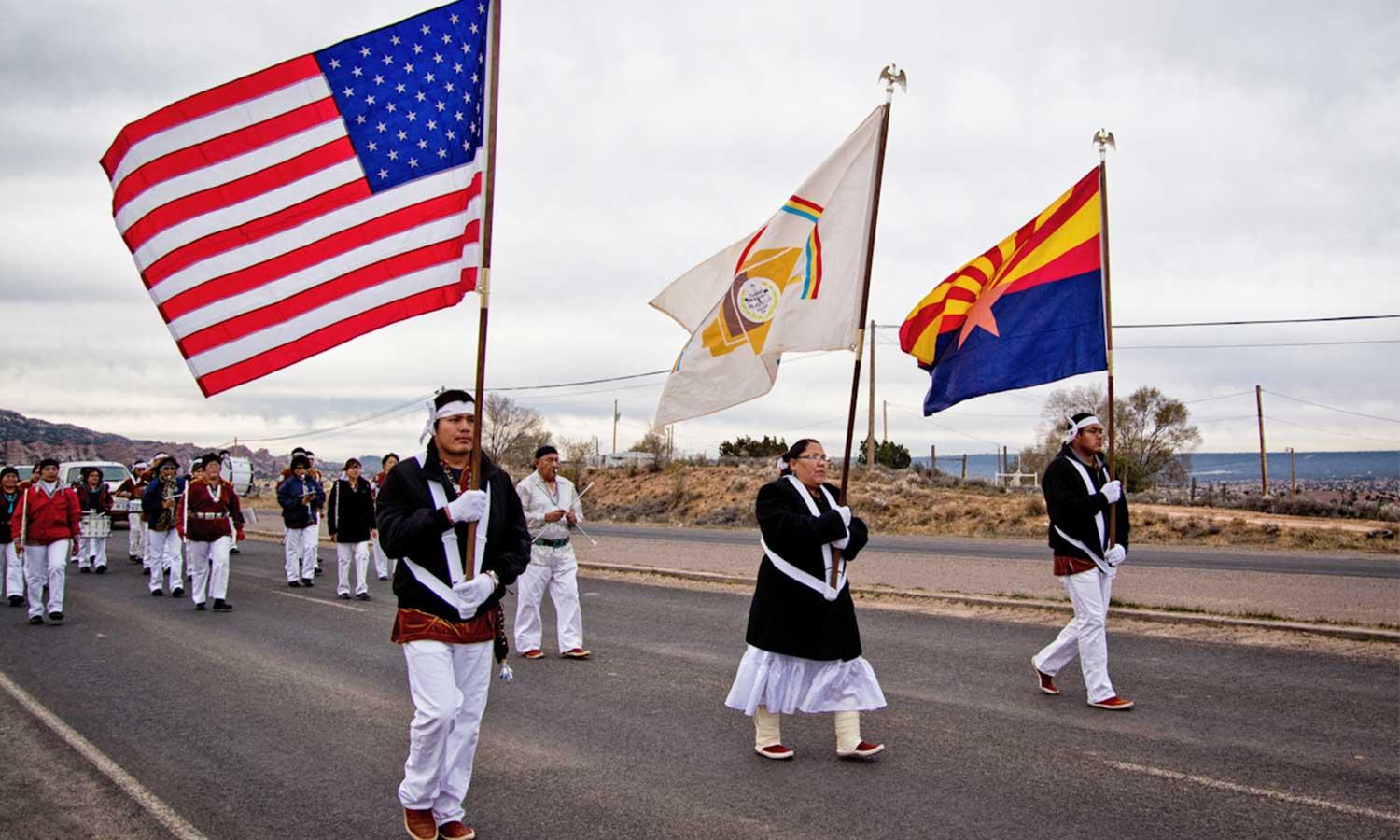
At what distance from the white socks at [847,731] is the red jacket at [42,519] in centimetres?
1092

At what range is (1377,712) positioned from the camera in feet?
23.9

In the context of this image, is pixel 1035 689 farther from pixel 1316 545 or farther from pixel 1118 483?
pixel 1316 545

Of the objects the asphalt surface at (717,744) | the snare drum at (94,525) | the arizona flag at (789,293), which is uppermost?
the arizona flag at (789,293)

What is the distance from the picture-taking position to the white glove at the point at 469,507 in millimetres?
4918

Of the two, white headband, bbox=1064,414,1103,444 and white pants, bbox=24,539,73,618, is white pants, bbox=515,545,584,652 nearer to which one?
white headband, bbox=1064,414,1103,444

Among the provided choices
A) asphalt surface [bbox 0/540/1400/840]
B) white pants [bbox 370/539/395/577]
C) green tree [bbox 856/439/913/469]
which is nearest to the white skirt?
asphalt surface [bbox 0/540/1400/840]

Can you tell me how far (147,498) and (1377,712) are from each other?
56.9ft

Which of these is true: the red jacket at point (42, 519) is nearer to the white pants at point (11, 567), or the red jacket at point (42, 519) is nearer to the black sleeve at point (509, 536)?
the white pants at point (11, 567)

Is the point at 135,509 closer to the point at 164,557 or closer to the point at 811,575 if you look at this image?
the point at 164,557

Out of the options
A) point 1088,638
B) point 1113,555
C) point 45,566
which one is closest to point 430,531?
point 1088,638

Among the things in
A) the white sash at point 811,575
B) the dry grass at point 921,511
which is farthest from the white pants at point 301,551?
the dry grass at point 921,511

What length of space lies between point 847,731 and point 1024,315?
15.0 feet

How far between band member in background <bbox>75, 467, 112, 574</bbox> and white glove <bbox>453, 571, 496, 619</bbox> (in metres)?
18.1

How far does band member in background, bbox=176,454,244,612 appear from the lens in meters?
13.9
